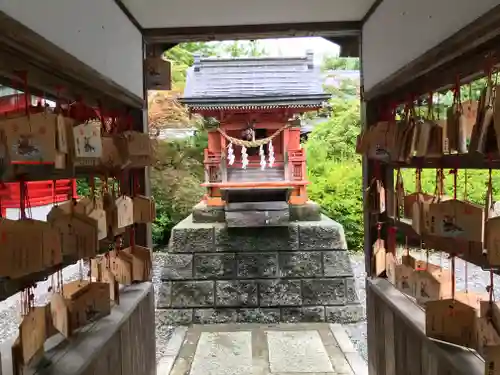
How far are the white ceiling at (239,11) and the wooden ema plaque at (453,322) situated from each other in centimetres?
159

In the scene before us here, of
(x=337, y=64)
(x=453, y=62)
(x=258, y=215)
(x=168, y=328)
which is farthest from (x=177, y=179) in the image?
(x=453, y=62)

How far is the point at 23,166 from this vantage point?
1.51 metres

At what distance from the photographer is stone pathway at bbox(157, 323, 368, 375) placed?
12.5ft

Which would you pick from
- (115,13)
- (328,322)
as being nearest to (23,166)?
(115,13)

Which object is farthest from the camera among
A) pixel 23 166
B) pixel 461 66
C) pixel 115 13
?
pixel 115 13

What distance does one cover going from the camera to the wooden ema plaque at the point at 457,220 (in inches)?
58.2

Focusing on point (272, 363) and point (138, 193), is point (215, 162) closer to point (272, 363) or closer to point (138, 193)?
point (272, 363)

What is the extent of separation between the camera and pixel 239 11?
105 inches

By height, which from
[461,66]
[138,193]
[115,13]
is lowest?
[138,193]

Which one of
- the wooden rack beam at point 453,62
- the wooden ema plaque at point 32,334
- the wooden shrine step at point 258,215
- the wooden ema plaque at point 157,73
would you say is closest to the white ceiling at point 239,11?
the wooden ema plaque at point 157,73

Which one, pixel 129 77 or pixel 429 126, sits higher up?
pixel 129 77

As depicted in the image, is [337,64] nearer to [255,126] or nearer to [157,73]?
[255,126]

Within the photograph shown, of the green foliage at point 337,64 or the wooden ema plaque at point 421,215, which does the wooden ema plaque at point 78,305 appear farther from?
the green foliage at point 337,64

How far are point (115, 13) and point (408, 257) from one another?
5.69 ft
